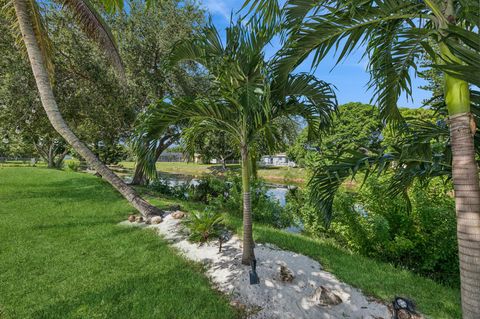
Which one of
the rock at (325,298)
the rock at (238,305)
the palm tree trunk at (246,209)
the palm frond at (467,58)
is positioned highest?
the palm frond at (467,58)

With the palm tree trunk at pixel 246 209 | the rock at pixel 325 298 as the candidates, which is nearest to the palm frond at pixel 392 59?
the palm tree trunk at pixel 246 209

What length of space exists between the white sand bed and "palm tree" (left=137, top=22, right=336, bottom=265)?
0.62m

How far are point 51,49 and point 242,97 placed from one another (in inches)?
265

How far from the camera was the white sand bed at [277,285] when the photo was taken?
2.89m

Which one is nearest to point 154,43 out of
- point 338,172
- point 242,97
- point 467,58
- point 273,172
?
point 242,97

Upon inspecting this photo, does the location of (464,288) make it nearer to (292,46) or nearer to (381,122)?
(381,122)

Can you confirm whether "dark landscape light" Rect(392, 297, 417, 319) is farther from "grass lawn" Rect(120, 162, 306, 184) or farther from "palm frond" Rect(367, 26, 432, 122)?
"grass lawn" Rect(120, 162, 306, 184)

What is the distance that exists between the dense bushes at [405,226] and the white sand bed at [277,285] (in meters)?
0.85

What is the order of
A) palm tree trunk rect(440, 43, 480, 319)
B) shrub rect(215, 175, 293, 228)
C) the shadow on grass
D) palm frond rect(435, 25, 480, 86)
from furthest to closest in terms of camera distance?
shrub rect(215, 175, 293, 228) → the shadow on grass → palm tree trunk rect(440, 43, 480, 319) → palm frond rect(435, 25, 480, 86)

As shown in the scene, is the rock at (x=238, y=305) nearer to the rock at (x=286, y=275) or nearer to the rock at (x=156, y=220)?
the rock at (x=286, y=275)

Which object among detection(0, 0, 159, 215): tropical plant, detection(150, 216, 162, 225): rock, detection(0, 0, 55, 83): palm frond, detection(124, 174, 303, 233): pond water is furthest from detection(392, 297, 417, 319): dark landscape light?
detection(0, 0, 55, 83): palm frond

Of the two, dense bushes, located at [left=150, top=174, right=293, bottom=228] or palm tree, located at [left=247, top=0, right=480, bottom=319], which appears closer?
palm tree, located at [left=247, top=0, right=480, bottom=319]

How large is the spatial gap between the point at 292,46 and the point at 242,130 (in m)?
1.30

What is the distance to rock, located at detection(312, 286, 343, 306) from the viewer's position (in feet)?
9.75
